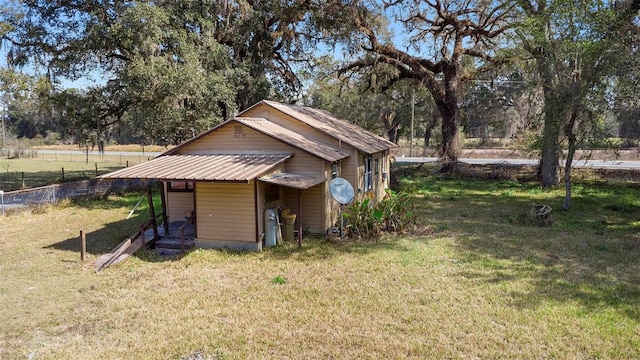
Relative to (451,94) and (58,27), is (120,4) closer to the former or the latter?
(58,27)

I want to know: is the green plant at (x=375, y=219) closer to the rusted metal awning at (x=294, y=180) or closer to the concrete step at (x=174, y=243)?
the rusted metal awning at (x=294, y=180)

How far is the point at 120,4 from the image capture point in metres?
16.8

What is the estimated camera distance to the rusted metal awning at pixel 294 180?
986cm

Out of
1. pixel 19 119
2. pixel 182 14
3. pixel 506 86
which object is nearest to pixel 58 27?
pixel 182 14

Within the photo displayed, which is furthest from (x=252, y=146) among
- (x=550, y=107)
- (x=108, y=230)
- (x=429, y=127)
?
(x=429, y=127)

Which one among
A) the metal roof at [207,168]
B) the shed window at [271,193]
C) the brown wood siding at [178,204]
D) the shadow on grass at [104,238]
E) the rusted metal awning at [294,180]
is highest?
the metal roof at [207,168]

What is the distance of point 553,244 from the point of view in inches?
406

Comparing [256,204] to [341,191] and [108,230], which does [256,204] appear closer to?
[341,191]

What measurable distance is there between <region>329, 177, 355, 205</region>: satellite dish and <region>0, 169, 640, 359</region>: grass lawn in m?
1.21

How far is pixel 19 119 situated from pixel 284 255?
313 feet

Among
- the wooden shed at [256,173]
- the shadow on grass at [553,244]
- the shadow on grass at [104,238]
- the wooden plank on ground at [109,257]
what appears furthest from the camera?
the shadow on grass at [104,238]

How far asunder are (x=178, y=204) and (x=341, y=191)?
210 inches

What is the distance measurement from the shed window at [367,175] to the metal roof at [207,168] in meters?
4.03

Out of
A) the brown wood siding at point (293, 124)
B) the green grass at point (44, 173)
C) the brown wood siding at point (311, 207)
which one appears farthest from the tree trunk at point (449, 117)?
the green grass at point (44, 173)
